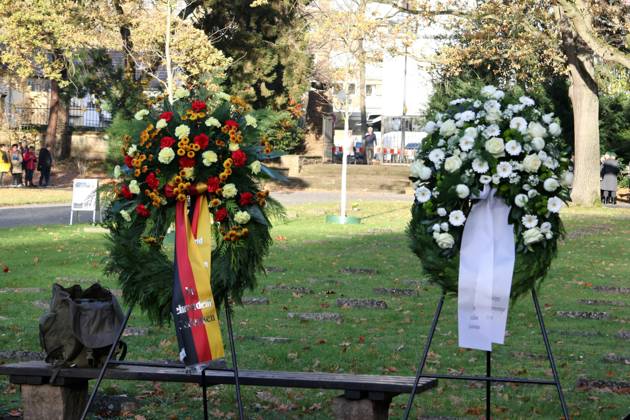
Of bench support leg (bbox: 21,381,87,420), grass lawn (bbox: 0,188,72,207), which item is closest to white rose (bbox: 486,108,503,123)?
bench support leg (bbox: 21,381,87,420)

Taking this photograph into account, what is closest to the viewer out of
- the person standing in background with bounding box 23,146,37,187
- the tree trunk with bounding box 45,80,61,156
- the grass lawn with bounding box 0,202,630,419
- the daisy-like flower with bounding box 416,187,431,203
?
the daisy-like flower with bounding box 416,187,431,203

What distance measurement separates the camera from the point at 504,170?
6.47 meters

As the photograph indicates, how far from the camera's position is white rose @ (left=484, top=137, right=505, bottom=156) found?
254 inches

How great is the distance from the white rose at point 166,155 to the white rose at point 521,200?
197 centimetres

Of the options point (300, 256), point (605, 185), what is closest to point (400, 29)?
point (605, 185)

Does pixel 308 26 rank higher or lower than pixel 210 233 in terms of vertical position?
higher

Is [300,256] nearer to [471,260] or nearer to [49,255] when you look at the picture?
[49,255]

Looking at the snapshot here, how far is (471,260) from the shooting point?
21.4 ft

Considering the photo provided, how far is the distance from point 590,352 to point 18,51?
33.8m

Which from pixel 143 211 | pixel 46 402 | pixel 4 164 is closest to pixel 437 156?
pixel 143 211

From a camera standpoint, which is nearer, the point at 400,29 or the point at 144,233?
the point at 144,233

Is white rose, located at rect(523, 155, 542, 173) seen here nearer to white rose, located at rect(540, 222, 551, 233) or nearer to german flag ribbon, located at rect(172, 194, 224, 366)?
white rose, located at rect(540, 222, 551, 233)

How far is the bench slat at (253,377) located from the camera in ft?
22.2

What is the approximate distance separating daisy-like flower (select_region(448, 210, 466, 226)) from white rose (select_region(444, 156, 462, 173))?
0.77 feet
